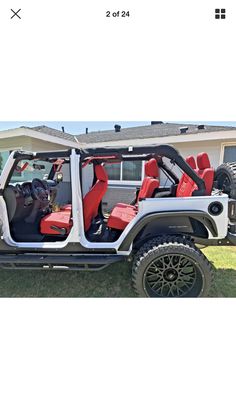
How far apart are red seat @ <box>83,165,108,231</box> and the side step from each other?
46 cm

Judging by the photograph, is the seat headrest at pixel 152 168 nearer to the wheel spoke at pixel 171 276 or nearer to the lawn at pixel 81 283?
the wheel spoke at pixel 171 276

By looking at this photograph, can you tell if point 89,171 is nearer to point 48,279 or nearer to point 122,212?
point 122,212

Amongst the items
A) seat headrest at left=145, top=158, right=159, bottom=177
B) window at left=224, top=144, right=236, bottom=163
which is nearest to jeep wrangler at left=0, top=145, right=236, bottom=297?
seat headrest at left=145, top=158, right=159, bottom=177

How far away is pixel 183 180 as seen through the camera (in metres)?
2.90

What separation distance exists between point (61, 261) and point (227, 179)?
2.47 metres

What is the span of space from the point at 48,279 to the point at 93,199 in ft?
4.46

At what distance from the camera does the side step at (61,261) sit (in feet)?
8.68

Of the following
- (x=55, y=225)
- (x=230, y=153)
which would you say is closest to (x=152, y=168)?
(x=55, y=225)

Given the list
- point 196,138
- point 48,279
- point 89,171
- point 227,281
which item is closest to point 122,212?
point 89,171

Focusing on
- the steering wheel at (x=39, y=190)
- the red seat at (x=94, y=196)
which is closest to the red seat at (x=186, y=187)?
the red seat at (x=94, y=196)

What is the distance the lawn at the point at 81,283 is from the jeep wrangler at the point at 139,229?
41 centimetres

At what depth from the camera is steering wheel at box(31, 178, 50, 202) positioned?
3291mm

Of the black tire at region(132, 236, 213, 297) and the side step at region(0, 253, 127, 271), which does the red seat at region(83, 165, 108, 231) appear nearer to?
the side step at region(0, 253, 127, 271)

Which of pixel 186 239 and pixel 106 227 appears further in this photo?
pixel 106 227
